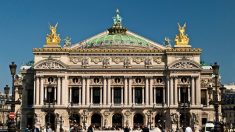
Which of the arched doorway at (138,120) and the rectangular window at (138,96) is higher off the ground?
the rectangular window at (138,96)

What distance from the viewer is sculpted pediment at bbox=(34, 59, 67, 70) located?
12300cm

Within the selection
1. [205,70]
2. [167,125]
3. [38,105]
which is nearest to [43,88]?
[38,105]

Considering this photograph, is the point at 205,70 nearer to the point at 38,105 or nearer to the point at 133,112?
the point at 133,112

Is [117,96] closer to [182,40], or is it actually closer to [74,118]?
[74,118]

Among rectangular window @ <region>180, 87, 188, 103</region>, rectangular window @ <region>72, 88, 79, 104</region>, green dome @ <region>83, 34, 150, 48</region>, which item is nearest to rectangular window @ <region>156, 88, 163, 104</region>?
rectangular window @ <region>180, 87, 188, 103</region>

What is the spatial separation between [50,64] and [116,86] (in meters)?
15.8

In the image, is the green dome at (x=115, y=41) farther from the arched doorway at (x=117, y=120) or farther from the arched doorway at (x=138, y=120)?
the arched doorway at (x=138, y=120)

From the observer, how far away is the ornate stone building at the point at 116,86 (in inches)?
4840

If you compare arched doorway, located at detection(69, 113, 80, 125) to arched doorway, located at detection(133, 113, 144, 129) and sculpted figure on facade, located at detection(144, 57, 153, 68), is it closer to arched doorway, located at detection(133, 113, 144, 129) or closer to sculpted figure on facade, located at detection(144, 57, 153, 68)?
arched doorway, located at detection(133, 113, 144, 129)

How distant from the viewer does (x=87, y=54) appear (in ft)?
413

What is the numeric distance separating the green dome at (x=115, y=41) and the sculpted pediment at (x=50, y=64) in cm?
1608

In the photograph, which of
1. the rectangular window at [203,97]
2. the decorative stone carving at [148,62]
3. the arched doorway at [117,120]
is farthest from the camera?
the rectangular window at [203,97]

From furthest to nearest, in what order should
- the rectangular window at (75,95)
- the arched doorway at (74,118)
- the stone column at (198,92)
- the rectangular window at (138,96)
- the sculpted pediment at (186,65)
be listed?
1. the rectangular window at (138,96)
2. the rectangular window at (75,95)
3. the sculpted pediment at (186,65)
4. the stone column at (198,92)
5. the arched doorway at (74,118)

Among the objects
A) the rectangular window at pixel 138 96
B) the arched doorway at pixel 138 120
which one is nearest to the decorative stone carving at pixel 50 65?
the rectangular window at pixel 138 96
